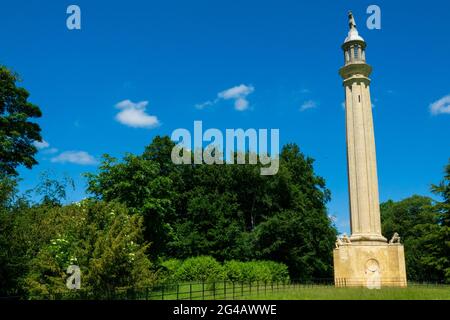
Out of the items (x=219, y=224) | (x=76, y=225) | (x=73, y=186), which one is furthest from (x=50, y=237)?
(x=219, y=224)

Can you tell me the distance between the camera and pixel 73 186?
147ft

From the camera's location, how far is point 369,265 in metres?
37.5

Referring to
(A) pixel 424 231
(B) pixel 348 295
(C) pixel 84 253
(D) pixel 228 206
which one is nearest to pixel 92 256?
(C) pixel 84 253

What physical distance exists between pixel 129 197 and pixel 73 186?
8.26m

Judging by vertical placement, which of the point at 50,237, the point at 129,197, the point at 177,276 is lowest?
the point at 177,276

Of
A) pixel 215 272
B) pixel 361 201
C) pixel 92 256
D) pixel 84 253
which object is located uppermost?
pixel 361 201

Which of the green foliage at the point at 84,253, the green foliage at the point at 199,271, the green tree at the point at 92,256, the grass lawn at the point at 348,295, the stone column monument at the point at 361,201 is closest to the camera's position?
the grass lawn at the point at 348,295

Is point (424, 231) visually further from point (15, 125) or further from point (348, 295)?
point (15, 125)

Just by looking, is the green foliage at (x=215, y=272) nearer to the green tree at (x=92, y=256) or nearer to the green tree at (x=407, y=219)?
the green tree at (x=92, y=256)

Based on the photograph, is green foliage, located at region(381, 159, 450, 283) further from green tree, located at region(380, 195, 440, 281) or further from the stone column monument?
the stone column monument

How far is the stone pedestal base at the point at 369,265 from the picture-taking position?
3703 cm

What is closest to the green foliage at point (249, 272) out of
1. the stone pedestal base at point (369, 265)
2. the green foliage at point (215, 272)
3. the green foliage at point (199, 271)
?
the green foliage at point (215, 272)

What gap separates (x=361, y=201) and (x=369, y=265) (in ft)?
18.5
